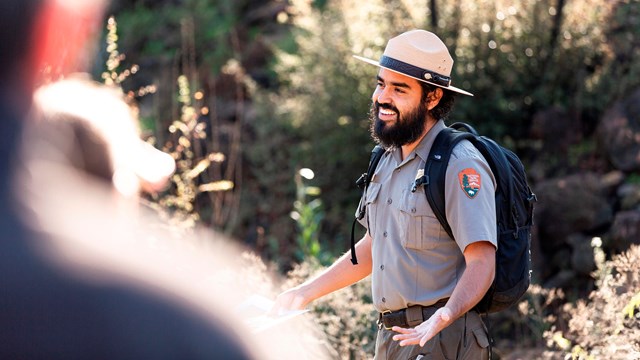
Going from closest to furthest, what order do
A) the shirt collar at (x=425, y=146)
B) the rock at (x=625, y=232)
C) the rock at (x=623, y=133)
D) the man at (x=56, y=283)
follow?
the man at (x=56, y=283) < the shirt collar at (x=425, y=146) < the rock at (x=625, y=232) < the rock at (x=623, y=133)

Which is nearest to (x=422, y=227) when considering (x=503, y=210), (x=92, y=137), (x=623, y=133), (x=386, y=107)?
(x=503, y=210)

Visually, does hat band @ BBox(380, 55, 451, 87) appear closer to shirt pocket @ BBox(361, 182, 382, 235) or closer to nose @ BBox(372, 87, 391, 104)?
nose @ BBox(372, 87, 391, 104)

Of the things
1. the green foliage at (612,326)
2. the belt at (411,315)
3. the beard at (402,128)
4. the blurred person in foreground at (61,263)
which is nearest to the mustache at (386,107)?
the beard at (402,128)

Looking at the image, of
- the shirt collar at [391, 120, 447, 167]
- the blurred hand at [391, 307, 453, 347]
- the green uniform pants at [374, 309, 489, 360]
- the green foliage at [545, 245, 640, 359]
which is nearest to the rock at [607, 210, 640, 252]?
the green foliage at [545, 245, 640, 359]

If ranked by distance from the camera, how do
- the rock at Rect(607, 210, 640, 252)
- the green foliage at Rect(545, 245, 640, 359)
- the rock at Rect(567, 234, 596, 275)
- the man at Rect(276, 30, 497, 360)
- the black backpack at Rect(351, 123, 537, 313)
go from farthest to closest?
the rock at Rect(567, 234, 596, 275) → the rock at Rect(607, 210, 640, 252) → the green foliage at Rect(545, 245, 640, 359) → the black backpack at Rect(351, 123, 537, 313) → the man at Rect(276, 30, 497, 360)

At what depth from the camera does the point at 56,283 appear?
90cm

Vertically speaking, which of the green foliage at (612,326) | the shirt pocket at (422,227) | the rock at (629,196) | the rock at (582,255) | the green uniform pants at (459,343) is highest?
the shirt pocket at (422,227)

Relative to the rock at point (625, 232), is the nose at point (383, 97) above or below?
above

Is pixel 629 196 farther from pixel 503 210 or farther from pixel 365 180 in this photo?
pixel 503 210

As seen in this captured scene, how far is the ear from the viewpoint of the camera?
12.0ft

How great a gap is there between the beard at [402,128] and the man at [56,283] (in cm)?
263

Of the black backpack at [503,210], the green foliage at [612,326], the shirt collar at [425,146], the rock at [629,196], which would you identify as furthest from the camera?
the rock at [629,196]

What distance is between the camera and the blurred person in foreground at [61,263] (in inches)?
34.6

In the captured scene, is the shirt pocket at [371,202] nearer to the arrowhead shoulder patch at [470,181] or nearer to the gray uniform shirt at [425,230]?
the gray uniform shirt at [425,230]
